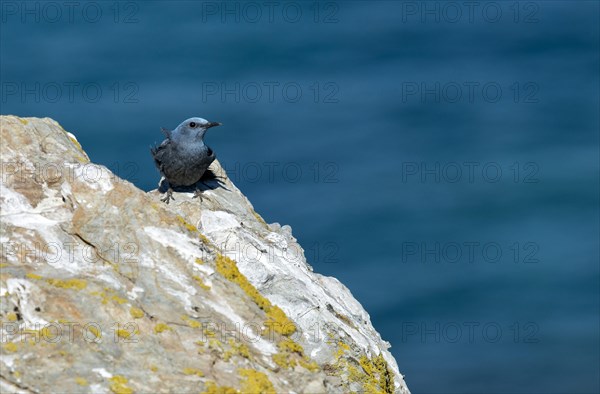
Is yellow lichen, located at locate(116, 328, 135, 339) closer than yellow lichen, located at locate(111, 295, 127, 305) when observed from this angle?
Yes

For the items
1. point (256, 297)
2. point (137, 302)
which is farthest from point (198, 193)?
point (137, 302)

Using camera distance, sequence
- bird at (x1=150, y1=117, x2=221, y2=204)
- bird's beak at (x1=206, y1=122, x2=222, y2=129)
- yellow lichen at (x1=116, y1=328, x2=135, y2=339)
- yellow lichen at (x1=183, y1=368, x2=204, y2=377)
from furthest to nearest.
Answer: bird's beak at (x1=206, y1=122, x2=222, y2=129) < bird at (x1=150, y1=117, x2=221, y2=204) < yellow lichen at (x1=116, y1=328, x2=135, y2=339) < yellow lichen at (x1=183, y1=368, x2=204, y2=377)

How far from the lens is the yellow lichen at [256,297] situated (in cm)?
1349

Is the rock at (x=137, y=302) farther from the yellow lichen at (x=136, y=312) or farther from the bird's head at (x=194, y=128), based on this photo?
the bird's head at (x=194, y=128)

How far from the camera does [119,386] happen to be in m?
11.2

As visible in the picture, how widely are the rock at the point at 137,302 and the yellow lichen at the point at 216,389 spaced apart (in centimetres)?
3

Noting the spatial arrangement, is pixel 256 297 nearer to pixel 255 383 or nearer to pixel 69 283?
pixel 255 383

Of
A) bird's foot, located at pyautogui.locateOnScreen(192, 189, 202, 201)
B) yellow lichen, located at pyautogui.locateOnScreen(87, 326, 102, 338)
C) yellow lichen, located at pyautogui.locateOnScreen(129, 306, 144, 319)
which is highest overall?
bird's foot, located at pyautogui.locateOnScreen(192, 189, 202, 201)

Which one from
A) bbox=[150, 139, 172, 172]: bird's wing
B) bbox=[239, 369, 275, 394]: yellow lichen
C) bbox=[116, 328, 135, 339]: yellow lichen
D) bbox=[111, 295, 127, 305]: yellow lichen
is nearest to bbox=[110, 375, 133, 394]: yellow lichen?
bbox=[116, 328, 135, 339]: yellow lichen

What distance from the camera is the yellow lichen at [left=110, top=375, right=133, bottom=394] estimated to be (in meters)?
11.1

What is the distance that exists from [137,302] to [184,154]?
8447 mm

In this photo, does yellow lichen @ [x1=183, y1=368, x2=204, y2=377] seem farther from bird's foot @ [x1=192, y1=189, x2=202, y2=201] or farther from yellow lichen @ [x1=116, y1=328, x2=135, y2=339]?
bird's foot @ [x1=192, y1=189, x2=202, y2=201]

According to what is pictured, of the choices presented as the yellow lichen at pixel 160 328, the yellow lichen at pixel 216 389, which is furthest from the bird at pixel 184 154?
the yellow lichen at pixel 216 389

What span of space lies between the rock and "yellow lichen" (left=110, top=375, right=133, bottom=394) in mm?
20
